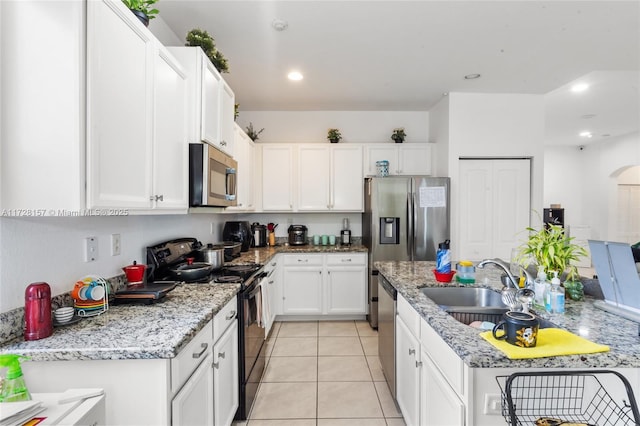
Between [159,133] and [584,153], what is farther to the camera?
[584,153]

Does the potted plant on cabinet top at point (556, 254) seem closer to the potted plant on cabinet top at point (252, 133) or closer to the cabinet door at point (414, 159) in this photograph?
the cabinet door at point (414, 159)

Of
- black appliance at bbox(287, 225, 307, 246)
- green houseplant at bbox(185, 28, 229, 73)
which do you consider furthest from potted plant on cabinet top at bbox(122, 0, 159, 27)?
black appliance at bbox(287, 225, 307, 246)

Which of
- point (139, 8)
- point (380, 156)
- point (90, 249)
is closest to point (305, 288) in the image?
point (380, 156)

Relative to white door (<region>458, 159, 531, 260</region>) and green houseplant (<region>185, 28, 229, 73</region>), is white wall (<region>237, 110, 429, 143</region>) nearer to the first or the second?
white door (<region>458, 159, 531, 260</region>)

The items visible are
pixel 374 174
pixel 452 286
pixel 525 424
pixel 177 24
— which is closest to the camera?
pixel 525 424

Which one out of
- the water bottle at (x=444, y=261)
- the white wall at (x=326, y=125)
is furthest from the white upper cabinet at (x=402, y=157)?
the water bottle at (x=444, y=261)

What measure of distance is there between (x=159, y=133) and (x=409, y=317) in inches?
65.2

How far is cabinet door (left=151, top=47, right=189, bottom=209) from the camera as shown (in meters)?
→ 1.56

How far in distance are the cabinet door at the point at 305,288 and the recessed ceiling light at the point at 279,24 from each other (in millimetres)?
2519

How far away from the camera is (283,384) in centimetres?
244

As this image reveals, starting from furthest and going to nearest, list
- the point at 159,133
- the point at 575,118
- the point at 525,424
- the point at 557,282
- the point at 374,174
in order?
the point at 575,118 → the point at 374,174 → the point at 159,133 → the point at 557,282 → the point at 525,424

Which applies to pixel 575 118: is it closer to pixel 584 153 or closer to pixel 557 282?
pixel 584 153

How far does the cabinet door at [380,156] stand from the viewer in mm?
4023

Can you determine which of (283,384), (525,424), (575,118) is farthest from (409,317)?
(575,118)
